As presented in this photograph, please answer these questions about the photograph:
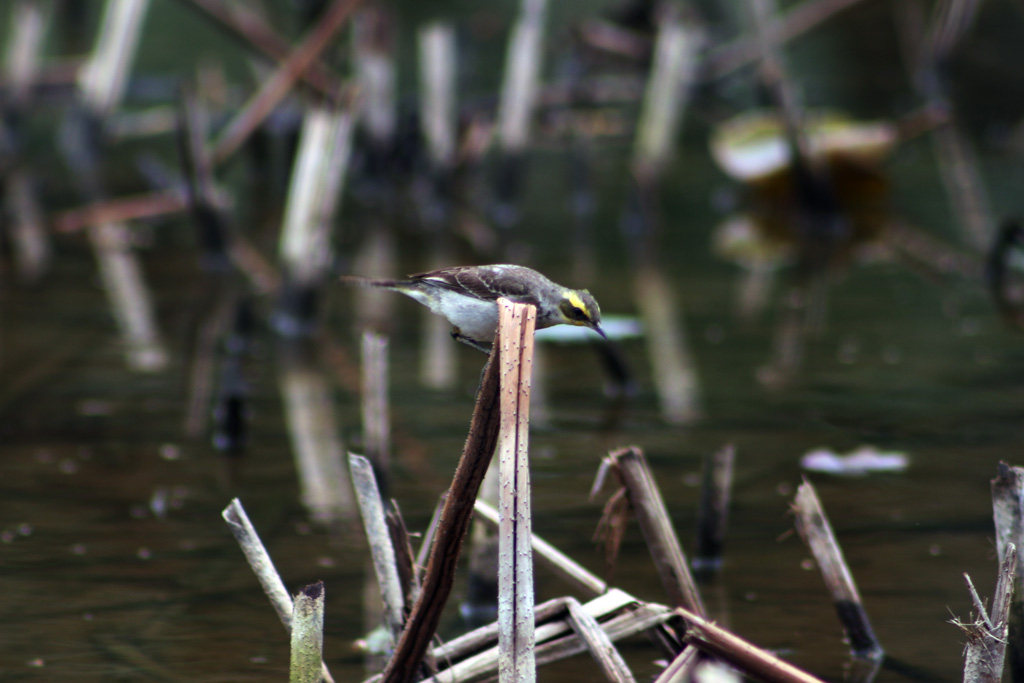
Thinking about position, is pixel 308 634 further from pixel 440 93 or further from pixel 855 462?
pixel 440 93

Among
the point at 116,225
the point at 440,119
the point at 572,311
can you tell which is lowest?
the point at 572,311

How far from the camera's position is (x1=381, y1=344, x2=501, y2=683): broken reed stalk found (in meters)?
2.99

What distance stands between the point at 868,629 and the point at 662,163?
7.90 meters

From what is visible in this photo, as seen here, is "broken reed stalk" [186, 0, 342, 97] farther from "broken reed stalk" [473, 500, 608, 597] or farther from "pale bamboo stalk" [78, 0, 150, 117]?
"broken reed stalk" [473, 500, 608, 597]

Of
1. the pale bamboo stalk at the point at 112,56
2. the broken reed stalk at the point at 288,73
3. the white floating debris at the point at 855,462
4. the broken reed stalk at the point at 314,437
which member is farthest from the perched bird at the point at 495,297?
the pale bamboo stalk at the point at 112,56

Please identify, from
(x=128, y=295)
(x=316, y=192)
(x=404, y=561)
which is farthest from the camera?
(x=128, y=295)

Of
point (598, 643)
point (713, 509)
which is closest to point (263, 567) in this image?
point (598, 643)

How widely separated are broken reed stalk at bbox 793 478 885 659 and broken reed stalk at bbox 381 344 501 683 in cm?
115

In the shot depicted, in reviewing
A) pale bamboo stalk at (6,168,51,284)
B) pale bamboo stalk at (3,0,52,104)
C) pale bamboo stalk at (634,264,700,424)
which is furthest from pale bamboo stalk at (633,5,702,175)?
pale bamboo stalk at (3,0,52,104)

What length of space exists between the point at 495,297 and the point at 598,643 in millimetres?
923

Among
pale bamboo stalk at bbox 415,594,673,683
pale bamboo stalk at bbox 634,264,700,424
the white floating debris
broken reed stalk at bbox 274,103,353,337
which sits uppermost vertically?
broken reed stalk at bbox 274,103,353,337

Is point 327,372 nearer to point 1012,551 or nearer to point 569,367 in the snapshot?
point 569,367

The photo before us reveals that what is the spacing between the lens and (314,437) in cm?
638

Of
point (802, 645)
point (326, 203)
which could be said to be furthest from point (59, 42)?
point (802, 645)
